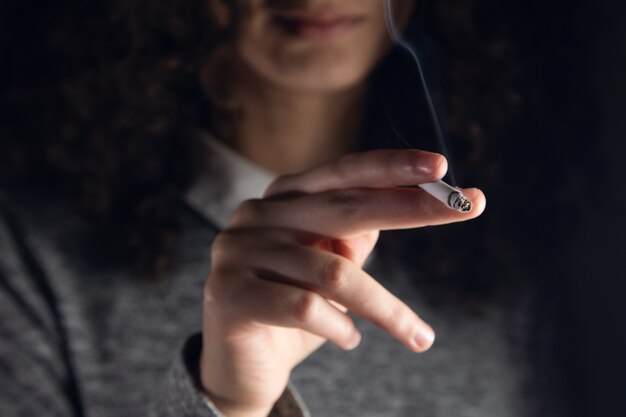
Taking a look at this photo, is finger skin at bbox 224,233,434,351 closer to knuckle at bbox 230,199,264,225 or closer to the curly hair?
knuckle at bbox 230,199,264,225

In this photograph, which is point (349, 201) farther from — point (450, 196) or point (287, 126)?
point (287, 126)

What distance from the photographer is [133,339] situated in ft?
2.46

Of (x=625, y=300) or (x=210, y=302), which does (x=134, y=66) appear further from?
(x=625, y=300)

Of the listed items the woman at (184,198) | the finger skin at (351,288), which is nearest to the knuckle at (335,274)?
the finger skin at (351,288)

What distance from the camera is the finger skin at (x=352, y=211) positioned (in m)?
0.36

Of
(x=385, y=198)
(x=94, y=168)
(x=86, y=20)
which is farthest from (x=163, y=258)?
(x=385, y=198)

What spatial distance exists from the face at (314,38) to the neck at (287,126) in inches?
2.6

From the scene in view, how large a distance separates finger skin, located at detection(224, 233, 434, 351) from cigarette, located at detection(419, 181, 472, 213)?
0.10m

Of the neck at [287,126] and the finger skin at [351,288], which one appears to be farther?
the neck at [287,126]

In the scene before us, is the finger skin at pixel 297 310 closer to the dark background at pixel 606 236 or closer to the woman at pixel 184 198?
the woman at pixel 184 198

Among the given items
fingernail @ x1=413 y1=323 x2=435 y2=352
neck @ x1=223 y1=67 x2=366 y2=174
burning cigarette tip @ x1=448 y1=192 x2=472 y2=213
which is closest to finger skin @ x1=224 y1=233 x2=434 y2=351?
fingernail @ x1=413 y1=323 x2=435 y2=352

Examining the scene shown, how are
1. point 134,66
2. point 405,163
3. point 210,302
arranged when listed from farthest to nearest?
1. point 134,66
2. point 210,302
3. point 405,163

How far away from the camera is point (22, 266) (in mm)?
749

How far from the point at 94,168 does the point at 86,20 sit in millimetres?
167
